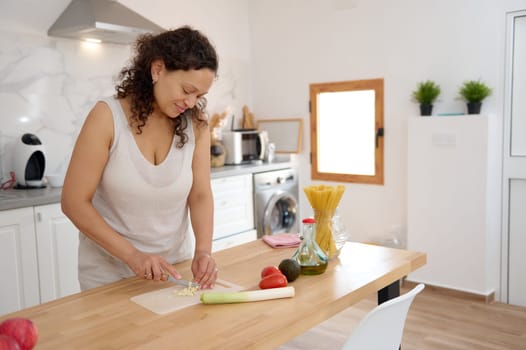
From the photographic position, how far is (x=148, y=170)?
64.8 inches

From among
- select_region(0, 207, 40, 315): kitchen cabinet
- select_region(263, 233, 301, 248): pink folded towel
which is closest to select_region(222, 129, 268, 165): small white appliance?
Answer: select_region(0, 207, 40, 315): kitchen cabinet

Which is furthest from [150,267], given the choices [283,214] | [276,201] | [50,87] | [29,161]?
[283,214]

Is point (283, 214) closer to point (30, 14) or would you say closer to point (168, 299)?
point (30, 14)

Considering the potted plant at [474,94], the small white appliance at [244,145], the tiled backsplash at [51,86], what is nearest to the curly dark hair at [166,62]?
the tiled backsplash at [51,86]

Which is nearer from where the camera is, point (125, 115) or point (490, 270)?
point (125, 115)

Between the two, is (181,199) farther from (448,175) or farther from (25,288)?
(448,175)

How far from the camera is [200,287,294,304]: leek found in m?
1.40

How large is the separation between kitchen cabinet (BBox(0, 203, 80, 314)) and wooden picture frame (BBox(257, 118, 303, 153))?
2170 millimetres

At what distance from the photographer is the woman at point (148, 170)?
1.56 meters

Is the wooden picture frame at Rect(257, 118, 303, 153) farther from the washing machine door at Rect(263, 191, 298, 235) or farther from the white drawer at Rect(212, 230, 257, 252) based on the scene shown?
the white drawer at Rect(212, 230, 257, 252)

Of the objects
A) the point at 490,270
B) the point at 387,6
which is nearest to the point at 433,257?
the point at 490,270

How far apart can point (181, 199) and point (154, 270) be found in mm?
328

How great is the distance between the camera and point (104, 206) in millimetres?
1734

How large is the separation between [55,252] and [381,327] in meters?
2.24
